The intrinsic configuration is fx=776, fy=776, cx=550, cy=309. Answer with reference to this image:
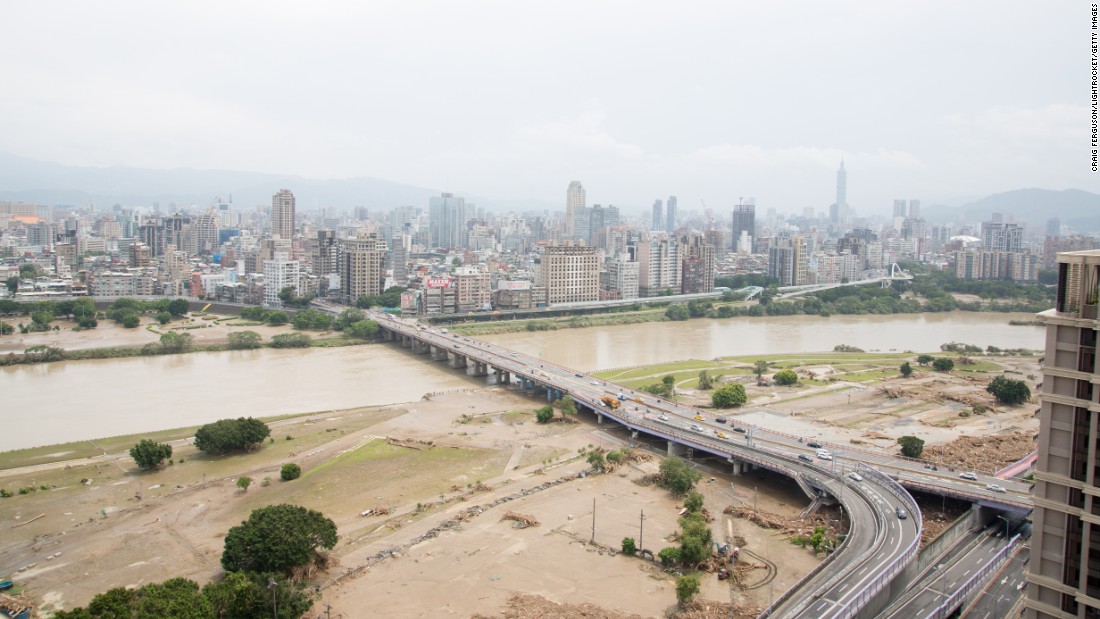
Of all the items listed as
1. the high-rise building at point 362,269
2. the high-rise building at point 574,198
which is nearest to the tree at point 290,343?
the high-rise building at point 362,269

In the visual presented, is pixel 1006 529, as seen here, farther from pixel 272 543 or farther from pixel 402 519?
pixel 272 543

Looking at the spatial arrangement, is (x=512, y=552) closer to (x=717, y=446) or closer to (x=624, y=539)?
(x=624, y=539)

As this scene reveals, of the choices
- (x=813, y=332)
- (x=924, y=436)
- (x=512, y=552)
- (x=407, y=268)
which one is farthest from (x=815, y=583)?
(x=407, y=268)

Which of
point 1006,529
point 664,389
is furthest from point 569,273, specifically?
point 1006,529

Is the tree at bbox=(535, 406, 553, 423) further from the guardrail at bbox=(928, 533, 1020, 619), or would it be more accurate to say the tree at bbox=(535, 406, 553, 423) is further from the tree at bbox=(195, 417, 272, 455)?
the guardrail at bbox=(928, 533, 1020, 619)

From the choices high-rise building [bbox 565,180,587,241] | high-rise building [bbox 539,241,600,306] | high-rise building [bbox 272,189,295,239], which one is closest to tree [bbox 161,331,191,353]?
high-rise building [bbox 539,241,600,306]

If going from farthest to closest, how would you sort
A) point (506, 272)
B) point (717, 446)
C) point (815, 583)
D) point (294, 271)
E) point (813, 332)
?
point (506, 272) < point (294, 271) < point (813, 332) < point (717, 446) < point (815, 583)

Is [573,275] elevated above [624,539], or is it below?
above
